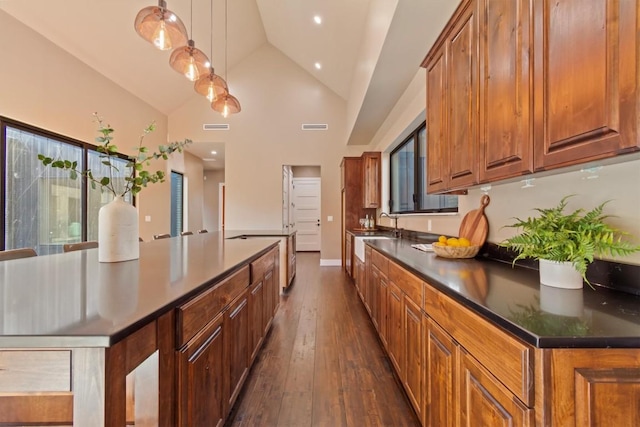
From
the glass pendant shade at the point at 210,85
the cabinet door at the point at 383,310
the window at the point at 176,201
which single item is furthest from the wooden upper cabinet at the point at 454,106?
the window at the point at 176,201

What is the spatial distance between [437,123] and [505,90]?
751mm

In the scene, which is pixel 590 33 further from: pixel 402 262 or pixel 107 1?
pixel 107 1

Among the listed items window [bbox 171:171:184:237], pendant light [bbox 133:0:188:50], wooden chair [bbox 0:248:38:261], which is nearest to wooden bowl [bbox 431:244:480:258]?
pendant light [bbox 133:0:188:50]

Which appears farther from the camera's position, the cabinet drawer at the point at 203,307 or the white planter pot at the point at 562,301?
the cabinet drawer at the point at 203,307

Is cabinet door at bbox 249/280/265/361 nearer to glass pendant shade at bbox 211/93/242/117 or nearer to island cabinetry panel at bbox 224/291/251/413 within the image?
island cabinetry panel at bbox 224/291/251/413

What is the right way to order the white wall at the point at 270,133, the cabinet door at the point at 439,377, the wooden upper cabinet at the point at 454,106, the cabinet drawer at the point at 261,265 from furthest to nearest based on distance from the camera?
the white wall at the point at 270,133 → the cabinet drawer at the point at 261,265 → the wooden upper cabinet at the point at 454,106 → the cabinet door at the point at 439,377

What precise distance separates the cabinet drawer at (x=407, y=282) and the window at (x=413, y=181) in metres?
0.96

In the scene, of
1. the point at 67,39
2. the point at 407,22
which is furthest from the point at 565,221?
the point at 67,39

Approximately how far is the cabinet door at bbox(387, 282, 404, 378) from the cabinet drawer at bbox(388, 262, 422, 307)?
0.20ft

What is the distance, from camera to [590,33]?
859 millimetres

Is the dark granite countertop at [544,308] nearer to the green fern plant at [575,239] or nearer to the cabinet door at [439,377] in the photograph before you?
the green fern plant at [575,239]

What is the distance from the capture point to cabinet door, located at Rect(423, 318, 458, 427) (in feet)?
3.65

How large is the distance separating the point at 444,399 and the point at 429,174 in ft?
5.04

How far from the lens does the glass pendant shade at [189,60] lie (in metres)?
2.68
